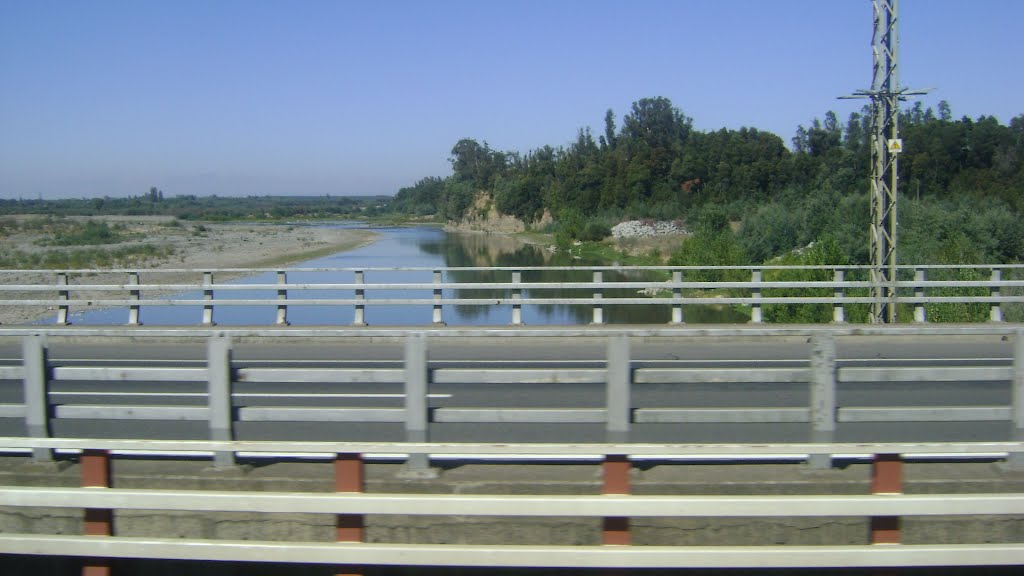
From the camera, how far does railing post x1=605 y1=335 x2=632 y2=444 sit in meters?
6.48

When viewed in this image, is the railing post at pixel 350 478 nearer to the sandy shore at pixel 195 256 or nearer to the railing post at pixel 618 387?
the railing post at pixel 618 387

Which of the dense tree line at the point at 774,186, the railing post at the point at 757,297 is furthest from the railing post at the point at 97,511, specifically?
the dense tree line at the point at 774,186

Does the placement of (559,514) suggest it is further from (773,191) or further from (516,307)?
(773,191)

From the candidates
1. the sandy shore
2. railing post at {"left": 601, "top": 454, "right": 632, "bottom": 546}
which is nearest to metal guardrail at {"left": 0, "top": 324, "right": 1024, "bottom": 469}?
railing post at {"left": 601, "top": 454, "right": 632, "bottom": 546}

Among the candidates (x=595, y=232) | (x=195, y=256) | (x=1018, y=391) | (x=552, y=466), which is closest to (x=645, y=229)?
(x=595, y=232)

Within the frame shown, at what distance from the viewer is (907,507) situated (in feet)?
17.5

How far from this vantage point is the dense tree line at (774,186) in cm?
4566

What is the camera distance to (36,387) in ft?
22.4

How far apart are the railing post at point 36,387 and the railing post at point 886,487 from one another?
5.71 m

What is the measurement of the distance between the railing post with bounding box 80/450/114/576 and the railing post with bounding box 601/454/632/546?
3.05 m

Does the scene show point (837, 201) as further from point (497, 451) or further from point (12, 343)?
point (497, 451)

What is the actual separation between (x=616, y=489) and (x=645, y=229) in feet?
213

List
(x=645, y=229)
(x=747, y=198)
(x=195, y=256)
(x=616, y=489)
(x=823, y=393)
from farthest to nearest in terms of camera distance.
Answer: (x=747, y=198)
(x=645, y=229)
(x=195, y=256)
(x=823, y=393)
(x=616, y=489)

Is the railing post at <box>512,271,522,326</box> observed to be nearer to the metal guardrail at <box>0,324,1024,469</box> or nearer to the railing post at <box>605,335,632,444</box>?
the metal guardrail at <box>0,324,1024,469</box>
